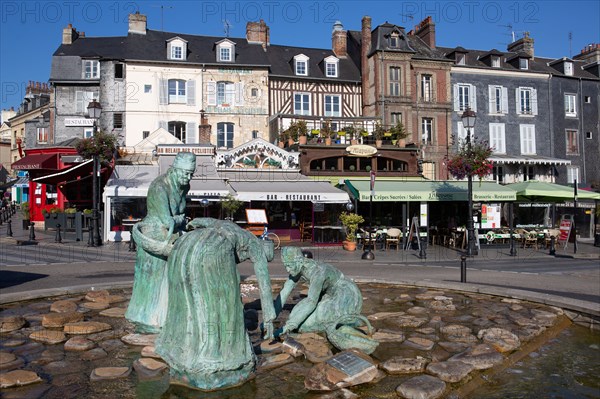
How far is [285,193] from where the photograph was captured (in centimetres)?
2092

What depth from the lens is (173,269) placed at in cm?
430

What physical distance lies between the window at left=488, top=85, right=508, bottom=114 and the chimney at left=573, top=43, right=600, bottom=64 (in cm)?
997

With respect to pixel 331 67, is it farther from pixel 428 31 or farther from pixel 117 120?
pixel 117 120

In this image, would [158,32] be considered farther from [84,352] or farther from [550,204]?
[84,352]

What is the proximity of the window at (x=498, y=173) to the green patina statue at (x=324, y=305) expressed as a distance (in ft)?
93.6

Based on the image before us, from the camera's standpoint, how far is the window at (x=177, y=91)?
3047cm

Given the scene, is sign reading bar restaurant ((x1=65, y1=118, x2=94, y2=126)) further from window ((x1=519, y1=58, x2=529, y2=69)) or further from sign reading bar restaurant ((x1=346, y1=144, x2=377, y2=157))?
window ((x1=519, y1=58, x2=529, y2=69))

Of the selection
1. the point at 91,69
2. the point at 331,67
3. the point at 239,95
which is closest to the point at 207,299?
the point at 239,95

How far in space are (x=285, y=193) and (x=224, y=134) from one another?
11507mm

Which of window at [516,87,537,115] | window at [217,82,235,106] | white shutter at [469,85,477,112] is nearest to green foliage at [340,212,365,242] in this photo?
window at [217,82,235,106]

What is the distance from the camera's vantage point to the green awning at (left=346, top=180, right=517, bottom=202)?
21.6 metres

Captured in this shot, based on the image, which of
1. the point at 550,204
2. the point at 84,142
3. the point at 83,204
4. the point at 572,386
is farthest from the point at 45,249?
the point at 550,204

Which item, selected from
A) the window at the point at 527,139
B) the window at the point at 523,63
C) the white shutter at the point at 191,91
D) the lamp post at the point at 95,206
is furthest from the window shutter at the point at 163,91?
the window at the point at 523,63

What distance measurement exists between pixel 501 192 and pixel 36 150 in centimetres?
2546
